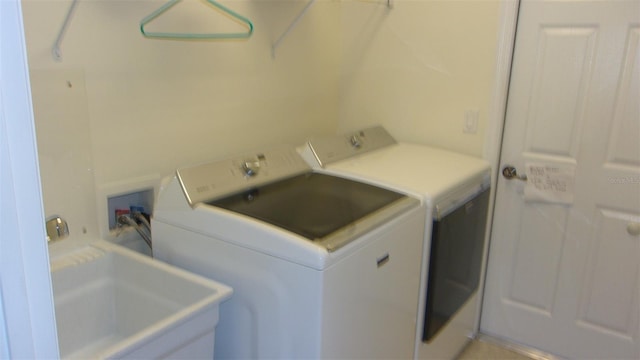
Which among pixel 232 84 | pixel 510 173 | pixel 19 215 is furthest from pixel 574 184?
pixel 19 215

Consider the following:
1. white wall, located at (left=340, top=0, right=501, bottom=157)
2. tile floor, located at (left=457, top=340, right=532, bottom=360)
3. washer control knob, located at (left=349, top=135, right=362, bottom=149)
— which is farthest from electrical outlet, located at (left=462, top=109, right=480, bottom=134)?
tile floor, located at (left=457, top=340, right=532, bottom=360)

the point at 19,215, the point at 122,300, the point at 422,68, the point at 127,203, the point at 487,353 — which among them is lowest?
the point at 487,353

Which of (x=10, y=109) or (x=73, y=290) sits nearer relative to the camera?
(x=10, y=109)

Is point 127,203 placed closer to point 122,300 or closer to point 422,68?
point 122,300

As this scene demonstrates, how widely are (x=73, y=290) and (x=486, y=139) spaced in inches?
74.6

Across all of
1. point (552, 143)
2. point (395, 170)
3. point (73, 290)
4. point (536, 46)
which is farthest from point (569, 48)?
point (73, 290)

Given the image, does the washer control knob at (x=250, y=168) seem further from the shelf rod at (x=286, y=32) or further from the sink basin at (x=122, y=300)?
the shelf rod at (x=286, y=32)

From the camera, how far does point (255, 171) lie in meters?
1.85

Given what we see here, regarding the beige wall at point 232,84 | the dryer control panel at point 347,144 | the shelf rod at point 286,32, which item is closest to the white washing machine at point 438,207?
the dryer control panel at point 347,144

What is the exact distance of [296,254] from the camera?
139cm

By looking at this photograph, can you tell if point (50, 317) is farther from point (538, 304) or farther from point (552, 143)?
point (538, 304)

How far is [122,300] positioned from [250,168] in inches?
25.1

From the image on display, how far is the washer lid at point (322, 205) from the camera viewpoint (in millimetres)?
1505

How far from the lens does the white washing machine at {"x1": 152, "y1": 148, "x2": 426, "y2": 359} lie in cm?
142
